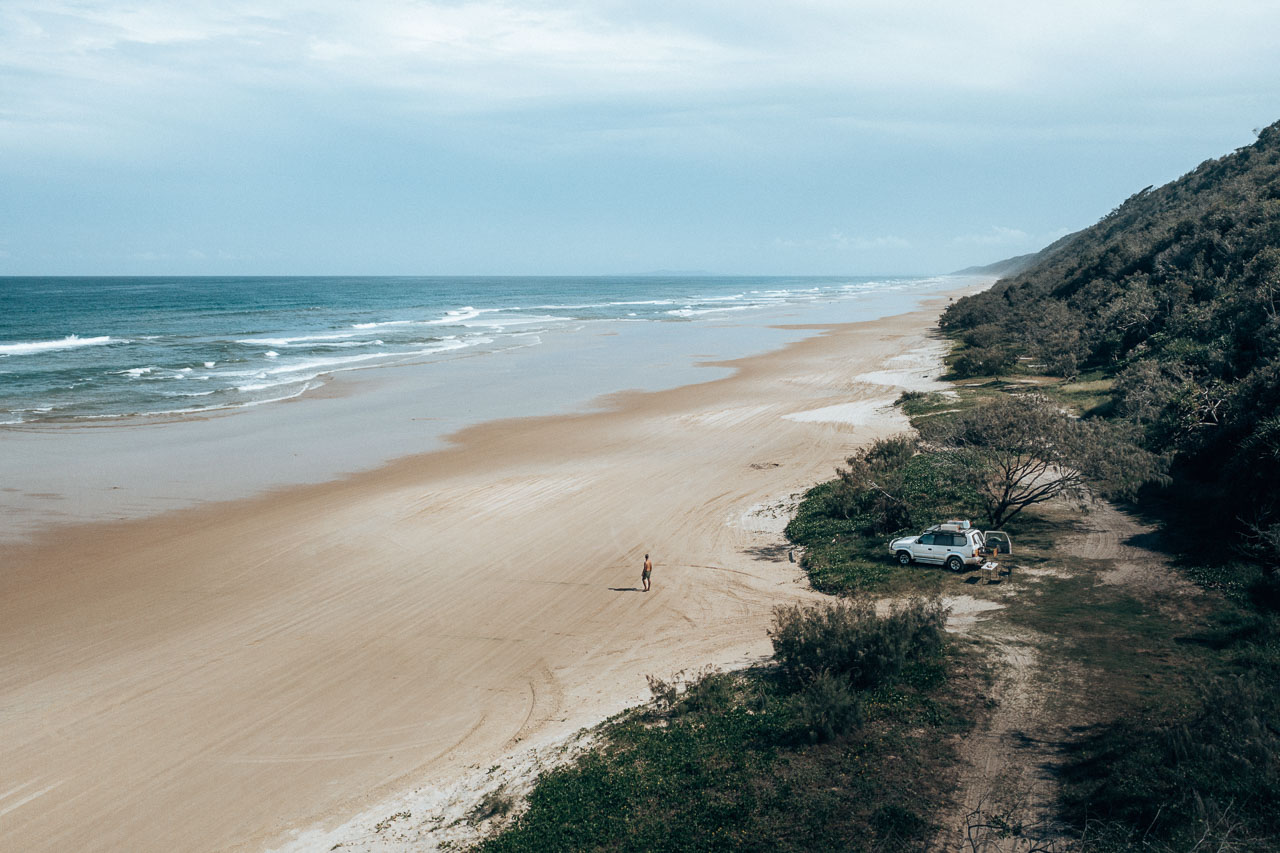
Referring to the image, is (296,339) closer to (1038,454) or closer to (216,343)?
(216,343)

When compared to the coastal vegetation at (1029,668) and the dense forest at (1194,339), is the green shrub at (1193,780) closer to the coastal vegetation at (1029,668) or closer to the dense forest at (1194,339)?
the coastal vegetation at (1029,668)

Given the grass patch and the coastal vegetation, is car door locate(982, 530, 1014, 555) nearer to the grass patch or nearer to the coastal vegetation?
the coastal vegetation

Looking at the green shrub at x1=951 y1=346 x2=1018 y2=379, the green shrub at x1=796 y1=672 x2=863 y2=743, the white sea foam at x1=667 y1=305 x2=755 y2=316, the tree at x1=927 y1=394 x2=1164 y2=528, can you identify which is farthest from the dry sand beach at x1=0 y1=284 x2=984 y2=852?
the white sea foam at x1=667 y1=305 x2=755 y2=316

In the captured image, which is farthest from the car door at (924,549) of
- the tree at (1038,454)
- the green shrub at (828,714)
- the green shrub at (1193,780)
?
the green shrub at (1193,780)

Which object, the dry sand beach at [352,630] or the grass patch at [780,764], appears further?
the dry sand beach at [352,630]

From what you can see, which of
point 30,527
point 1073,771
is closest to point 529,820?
point 1073,771
